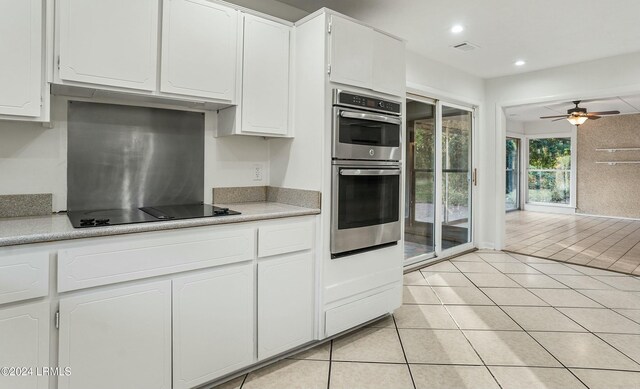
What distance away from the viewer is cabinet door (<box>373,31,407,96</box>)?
256 cm

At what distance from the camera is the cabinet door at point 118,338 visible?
150 cm

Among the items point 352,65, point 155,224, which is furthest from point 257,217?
point 352,65

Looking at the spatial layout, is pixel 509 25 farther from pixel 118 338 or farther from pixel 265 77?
pixel 118 338

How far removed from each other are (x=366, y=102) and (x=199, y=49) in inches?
44.6

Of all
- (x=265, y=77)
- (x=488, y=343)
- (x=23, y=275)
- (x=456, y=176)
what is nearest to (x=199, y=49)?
(x=265, y=77)

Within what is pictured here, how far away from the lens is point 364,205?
2.51 m

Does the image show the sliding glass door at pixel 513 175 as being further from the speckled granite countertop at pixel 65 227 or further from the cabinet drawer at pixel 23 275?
the cabinet drawer at pixel 23 275

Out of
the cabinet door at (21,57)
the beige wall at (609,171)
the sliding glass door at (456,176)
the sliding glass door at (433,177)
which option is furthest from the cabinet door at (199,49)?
the beige wall at (609,171)

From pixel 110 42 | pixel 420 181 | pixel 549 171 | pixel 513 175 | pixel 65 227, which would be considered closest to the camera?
pixel 65 227

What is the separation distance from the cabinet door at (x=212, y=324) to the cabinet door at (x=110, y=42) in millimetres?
1117

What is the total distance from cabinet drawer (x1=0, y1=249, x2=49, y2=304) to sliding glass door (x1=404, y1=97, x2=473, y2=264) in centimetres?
358

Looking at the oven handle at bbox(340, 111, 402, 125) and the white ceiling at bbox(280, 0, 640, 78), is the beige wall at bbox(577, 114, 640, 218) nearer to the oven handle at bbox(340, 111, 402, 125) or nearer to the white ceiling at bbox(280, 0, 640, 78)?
the white ceiling at bbox(280, 0, 640, 78)

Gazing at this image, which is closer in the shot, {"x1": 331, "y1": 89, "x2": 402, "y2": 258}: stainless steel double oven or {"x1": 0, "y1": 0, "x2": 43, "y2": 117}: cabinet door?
{"x1": 0, "y1": 0, "x2": 43, "y2": 117}: cabinet door

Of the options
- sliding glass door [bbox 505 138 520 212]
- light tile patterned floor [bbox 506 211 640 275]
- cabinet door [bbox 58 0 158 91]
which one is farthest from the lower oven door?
sliding glass door [bbox 505 138 520 212]
